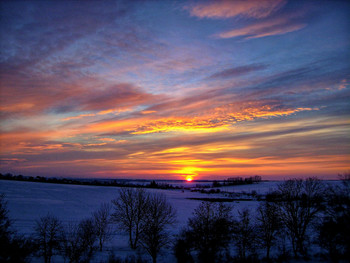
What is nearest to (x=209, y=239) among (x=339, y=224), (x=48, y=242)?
(x=339, y=224)

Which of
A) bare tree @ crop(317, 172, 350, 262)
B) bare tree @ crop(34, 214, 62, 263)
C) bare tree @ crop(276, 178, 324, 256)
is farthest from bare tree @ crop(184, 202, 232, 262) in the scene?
bare tree @ crop(34, 214, 62, 263)

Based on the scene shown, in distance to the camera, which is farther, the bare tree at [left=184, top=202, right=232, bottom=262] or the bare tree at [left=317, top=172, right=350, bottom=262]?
the bare tree at [left=184, top=202, right=232, bottom=262]

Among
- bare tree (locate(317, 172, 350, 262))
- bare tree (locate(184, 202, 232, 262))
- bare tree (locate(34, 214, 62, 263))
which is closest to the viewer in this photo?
bare tree (locate(317, 172, 350, 262))

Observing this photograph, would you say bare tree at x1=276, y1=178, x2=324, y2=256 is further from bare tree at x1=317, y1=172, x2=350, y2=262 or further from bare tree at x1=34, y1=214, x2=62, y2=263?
bare tree at x1=34, y1=214, x2=62, y2=263

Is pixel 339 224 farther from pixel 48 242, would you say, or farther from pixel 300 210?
pixel 48 242

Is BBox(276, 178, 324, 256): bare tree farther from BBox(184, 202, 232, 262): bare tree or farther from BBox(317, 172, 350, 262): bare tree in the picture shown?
BBox(184, 202, 232, 262): bare tree

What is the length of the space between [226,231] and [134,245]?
1544cm

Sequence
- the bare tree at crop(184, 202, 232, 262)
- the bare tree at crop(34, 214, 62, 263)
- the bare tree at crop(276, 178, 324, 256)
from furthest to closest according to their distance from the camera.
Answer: the bare tree at crop(276, 178, 324, 256) < the bare tree at crop(184, 202, 232, 262) < the bare tree at crop(34, 214, 62, 263)

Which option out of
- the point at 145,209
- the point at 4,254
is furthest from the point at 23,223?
the point at 4,254

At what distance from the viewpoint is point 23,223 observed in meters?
47.7

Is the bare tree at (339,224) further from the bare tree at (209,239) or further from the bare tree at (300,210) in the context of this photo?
the bare tree at (209,239)

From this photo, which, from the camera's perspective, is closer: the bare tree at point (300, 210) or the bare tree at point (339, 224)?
the bare tree at point (339, 224)

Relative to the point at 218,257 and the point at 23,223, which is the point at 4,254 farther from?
the point at 23,223

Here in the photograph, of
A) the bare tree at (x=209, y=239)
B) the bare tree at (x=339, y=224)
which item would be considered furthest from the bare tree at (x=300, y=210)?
the bare tree at (x=209, y=239)
